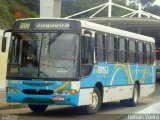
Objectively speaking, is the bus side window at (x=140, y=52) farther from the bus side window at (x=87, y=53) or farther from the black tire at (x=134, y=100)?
the bus side window at (x=87, y=53)

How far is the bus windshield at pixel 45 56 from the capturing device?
48.1 ft

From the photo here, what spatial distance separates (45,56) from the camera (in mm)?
14844

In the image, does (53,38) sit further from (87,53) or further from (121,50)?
(121,50)

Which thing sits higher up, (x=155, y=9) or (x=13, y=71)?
(x=155, y=9)

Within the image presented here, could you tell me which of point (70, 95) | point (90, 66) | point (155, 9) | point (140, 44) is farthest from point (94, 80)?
point (155, 9)

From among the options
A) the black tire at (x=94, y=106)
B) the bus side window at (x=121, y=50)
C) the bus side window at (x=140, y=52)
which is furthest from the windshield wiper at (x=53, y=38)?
the bus side window at (x=140, y=52)

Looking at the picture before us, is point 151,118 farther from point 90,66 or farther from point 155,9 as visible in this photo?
point 155,9

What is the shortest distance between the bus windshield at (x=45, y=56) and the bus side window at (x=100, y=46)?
151cm

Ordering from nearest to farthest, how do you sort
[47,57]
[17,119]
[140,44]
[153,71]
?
1. [17,119]
2. [47,57]
3. [140,44]
4. [153,71]

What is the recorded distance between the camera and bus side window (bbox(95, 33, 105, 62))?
16.3 m

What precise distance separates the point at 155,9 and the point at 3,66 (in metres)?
116

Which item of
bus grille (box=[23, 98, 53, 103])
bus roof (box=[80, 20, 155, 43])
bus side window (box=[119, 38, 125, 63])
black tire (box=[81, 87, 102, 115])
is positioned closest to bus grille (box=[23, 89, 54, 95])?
bus grille (box=[23, 98, 53, 103])

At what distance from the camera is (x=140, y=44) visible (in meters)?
21.4

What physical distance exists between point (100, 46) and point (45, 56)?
7.94 ft
